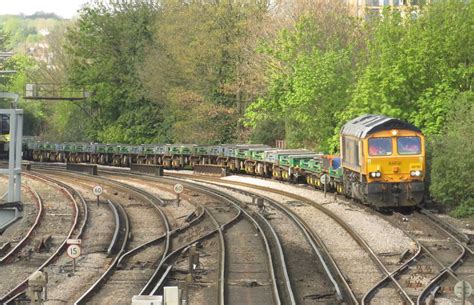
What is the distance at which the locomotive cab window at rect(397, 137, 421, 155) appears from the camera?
28.5 m

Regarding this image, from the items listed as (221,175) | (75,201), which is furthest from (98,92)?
(75,201)

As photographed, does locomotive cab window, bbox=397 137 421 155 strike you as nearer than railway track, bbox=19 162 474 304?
No

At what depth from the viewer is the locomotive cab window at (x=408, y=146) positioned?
28469 millimetres

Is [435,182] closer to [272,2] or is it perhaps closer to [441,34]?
[441,34]

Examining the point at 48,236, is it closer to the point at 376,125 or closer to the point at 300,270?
the point at 300,270

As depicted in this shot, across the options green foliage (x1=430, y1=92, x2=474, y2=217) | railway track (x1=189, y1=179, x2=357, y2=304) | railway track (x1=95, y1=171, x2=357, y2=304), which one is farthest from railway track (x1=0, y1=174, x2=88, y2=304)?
green foliage (x1=430, y1=92, x2=474, y2=217)

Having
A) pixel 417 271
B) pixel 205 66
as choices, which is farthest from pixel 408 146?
pixel 205 66

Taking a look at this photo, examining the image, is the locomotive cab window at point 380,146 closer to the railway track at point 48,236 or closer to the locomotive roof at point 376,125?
the locomotive roof at point 376,125

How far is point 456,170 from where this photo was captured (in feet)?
93.9

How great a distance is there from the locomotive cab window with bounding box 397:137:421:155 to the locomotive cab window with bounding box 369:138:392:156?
1.12 ft

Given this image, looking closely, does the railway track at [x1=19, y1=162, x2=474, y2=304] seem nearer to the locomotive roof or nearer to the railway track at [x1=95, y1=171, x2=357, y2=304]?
the railway track at [x1=95, y1=171, x2=357, y2=304]

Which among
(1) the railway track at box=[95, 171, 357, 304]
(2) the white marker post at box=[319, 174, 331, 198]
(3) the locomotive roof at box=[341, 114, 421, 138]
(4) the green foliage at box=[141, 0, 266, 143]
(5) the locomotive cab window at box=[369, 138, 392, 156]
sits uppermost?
(4) the green foliage at box=[141, 0, 266, 143]

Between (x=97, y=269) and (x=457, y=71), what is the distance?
63.3 ft

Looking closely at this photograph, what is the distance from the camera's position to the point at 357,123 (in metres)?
31.2
